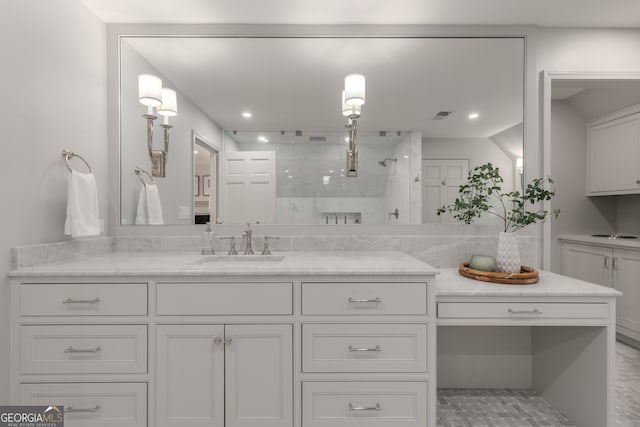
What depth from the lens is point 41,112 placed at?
154 centimetres

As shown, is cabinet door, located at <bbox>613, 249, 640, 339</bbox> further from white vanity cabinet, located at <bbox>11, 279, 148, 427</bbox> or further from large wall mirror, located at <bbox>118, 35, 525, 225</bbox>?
white vanity cabinet, located at <bbox>11, 279, 148, 427</bbox>

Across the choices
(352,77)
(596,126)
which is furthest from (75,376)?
(596,126)

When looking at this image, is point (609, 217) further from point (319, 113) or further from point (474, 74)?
point (319, 113)

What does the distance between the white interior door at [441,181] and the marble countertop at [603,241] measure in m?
1.85

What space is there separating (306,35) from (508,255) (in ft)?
5.86

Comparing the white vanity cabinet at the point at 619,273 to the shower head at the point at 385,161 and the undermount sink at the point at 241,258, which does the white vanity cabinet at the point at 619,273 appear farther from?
the undermount sink at the point at 241,258

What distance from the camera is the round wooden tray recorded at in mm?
1637

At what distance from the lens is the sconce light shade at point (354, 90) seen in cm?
195

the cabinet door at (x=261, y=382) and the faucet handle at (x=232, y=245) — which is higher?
the faucet handle at (x=232, y=245)

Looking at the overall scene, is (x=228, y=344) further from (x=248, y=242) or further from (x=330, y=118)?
(x=330, y=118)

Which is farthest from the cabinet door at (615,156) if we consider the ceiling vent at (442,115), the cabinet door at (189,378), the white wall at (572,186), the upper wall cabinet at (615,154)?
the cabinet door at (189,378)

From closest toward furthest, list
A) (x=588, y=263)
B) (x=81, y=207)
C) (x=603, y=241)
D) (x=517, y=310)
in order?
1. (x=517, y=310)
2. (x=81, y=207)
3. (x=603, y=241)
4. (x=588, y=263)

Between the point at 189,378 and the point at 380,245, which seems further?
the point at 380,245

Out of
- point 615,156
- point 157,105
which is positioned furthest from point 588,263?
point 157,105
